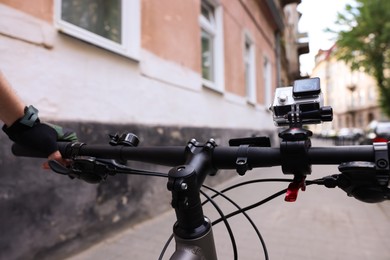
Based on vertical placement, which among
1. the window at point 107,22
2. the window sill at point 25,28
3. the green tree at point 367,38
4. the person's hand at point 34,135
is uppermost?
the green tree at point 367,38

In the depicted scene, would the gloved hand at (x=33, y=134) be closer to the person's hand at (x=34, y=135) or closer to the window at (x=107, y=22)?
the person's hand at (x=34, y=135)

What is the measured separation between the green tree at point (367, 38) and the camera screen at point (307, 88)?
2082cm

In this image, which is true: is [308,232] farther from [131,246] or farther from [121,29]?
[121,29]

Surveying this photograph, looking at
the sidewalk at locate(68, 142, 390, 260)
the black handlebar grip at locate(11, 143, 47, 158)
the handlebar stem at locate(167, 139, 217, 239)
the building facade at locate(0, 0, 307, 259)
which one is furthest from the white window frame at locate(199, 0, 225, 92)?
the handlebar stem at locate(167, 139, 217, 239)

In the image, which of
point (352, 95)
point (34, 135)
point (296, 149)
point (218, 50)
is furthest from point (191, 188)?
point (352, 95)

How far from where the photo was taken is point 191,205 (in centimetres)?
82

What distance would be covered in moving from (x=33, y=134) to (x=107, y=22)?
3110 mm

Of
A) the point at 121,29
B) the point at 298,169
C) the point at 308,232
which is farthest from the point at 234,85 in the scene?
the point at 298,169

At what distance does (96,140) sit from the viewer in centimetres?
325

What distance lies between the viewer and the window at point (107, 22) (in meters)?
3.36

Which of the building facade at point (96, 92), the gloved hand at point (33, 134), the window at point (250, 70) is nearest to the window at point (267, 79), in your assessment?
the window at point (250, 70)

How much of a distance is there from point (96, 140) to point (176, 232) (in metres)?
2.54

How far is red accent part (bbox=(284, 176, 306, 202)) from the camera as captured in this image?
2.85 feet

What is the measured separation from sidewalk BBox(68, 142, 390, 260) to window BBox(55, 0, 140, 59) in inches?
77.8
